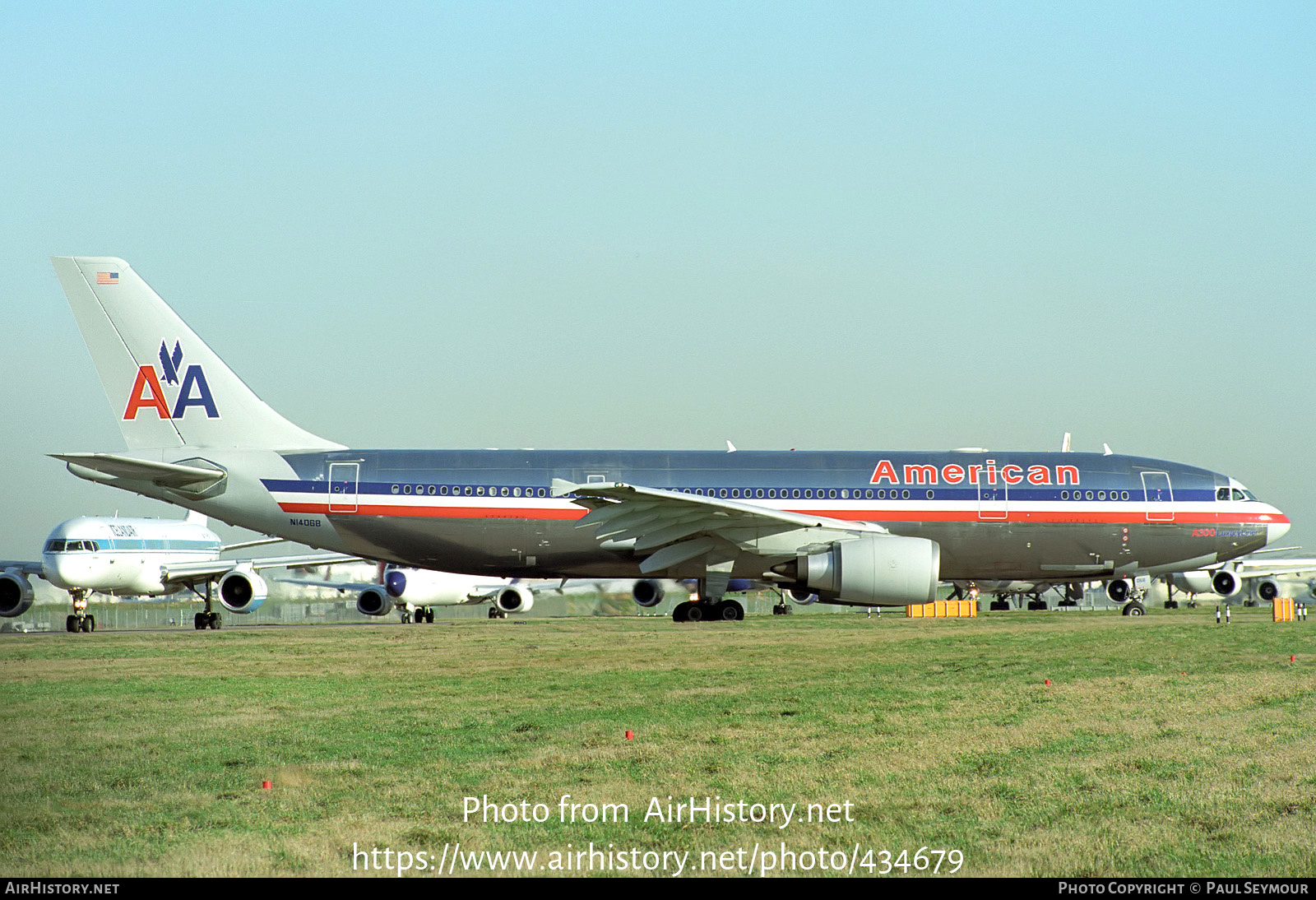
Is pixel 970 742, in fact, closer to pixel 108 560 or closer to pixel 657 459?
pixel 657 459

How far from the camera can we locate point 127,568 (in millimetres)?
33656

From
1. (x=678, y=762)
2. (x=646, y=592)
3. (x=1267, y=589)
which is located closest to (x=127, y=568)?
(x=646, y=592)

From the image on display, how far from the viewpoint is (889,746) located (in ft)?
24.6

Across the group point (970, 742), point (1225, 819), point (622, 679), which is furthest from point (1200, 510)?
point (1225, 819)

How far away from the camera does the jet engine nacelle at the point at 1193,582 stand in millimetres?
50969

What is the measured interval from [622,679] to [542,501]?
9.56 metres

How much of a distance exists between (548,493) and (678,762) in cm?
1491

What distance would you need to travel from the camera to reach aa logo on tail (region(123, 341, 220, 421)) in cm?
2200

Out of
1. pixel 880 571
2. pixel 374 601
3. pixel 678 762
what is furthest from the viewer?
pixel 374 601

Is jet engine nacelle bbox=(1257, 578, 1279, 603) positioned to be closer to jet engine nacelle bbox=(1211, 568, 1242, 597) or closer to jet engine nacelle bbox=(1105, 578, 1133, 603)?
jet engine nacelle bbox=(1211, 568, 1242, 597)

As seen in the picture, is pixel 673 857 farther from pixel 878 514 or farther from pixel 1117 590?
pixel 1117 590

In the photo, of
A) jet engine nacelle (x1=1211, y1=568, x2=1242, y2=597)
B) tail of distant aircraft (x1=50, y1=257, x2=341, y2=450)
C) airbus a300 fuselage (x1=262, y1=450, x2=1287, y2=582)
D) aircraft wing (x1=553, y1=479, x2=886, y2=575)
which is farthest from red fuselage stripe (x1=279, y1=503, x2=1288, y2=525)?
jet engine nacelle (x1=1211, y1=568, x2=1242, y2=597)

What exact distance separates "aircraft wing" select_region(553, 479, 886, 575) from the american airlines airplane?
4 cm

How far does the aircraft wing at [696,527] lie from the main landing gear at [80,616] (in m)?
17.7
